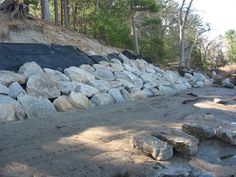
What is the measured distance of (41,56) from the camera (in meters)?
9.69

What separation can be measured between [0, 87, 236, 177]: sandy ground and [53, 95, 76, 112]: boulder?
404 millimetres

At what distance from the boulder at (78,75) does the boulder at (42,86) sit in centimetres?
99

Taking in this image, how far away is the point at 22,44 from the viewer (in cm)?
984

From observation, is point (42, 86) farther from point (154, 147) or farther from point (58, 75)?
point (154, 147)

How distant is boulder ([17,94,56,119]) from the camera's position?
23.0ft

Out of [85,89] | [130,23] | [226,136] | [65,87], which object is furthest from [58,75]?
[130,23]

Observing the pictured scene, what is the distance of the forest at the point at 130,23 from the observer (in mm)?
16438

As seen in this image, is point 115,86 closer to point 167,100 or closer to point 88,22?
point 167,100

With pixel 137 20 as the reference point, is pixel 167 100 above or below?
below

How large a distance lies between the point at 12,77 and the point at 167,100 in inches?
157

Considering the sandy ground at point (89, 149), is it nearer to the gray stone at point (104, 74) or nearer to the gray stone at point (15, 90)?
the gray stone at point (15, 90)

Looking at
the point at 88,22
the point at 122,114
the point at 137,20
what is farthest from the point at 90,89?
the point at 137,20

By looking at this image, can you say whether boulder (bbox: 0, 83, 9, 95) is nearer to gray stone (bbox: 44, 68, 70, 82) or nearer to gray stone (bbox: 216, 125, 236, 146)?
gray stone (bbox: 44, 68, 70, 82)

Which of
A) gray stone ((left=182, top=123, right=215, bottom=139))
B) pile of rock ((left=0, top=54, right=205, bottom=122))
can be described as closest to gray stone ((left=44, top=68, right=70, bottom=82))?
pile of rock ((left=0, top=54, right=205, bottom=122))
